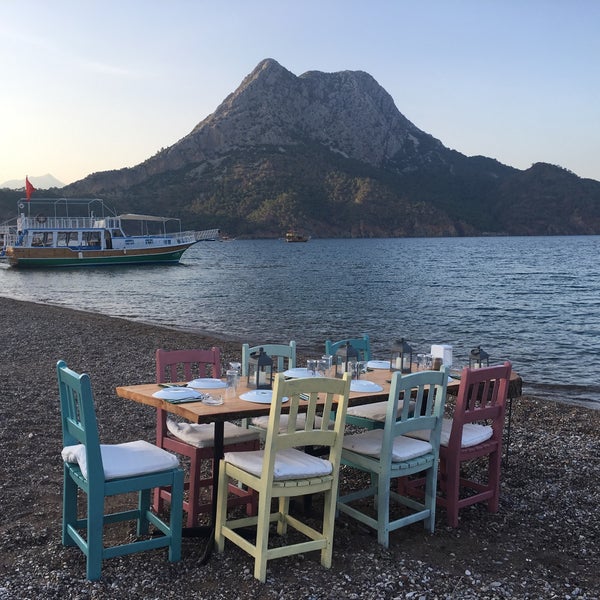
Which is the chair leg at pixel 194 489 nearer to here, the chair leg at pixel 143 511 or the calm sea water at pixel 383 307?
the chair leg at pixel 143 511

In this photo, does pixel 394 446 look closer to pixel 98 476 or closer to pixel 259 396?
pixel 259 396

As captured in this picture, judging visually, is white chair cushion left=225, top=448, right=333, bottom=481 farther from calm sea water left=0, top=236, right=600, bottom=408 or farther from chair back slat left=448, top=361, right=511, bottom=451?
calm sea water left=0, top=236, right=600, bottom=408

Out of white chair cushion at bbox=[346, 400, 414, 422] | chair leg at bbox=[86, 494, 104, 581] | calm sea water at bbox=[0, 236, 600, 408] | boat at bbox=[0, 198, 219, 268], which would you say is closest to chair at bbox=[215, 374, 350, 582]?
chair leg at bbox=[86, 494, 104, 581]

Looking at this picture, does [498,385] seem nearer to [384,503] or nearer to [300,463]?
[384,503]

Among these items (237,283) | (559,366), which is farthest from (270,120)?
(559,366)

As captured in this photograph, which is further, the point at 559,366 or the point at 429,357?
the point at 559,366

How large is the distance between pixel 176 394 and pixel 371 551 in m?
1.46

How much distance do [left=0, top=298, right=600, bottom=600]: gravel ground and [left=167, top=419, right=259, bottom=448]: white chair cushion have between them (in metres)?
0.58

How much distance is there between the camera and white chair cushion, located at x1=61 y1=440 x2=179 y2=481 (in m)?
3.28

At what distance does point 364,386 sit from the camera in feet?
13.4

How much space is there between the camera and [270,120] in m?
145

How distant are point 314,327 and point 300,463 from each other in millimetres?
15496

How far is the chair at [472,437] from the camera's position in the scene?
13.2ft

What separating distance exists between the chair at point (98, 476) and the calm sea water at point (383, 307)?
7786mm
